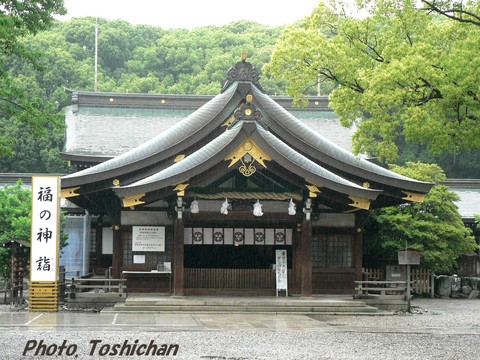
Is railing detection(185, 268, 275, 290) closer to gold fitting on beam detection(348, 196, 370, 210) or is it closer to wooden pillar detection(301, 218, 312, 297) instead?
wooden pillar detection(301, 218, 312, 297)

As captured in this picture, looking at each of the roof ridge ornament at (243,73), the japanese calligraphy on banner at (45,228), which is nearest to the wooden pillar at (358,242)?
the roof ridge ornament at (243,73)

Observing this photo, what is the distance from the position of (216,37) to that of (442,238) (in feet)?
155

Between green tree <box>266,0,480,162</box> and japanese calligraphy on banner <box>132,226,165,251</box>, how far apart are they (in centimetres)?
562

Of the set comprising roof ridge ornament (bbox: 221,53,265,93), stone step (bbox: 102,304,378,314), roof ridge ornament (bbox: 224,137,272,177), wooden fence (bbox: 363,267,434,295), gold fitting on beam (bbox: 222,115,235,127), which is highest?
roof ridge ornament (bbox: 221,53,265,93)

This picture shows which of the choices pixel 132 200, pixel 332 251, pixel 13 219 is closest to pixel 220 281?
pixel 332 251

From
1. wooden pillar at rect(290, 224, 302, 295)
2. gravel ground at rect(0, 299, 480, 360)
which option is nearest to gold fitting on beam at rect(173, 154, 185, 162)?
wooden pillar at rect(290, 224, 302, 295)

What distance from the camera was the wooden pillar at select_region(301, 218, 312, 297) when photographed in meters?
21.7

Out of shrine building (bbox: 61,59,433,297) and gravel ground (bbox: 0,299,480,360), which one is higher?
shrine building (bbox: 61,59,433,297)

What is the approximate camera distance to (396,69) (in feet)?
49.7

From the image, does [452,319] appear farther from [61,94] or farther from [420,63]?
[61,94]

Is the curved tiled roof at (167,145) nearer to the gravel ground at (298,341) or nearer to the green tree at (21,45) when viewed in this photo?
the green tree at (21,45)

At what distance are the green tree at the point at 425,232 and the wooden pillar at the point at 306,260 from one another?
5395mm

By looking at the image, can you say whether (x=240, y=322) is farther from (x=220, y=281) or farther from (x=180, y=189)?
(x=220, y=281)

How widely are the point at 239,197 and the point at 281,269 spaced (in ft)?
8.54
